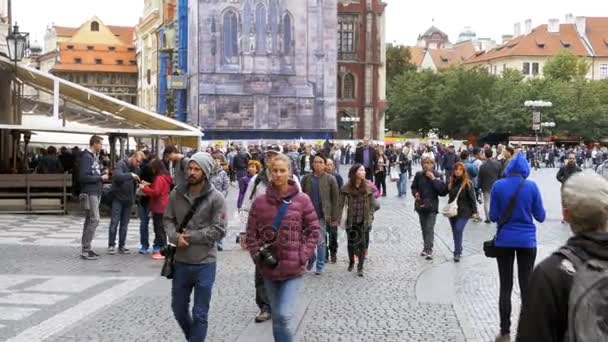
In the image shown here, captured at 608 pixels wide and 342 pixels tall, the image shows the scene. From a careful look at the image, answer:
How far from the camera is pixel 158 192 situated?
14383 millimetres

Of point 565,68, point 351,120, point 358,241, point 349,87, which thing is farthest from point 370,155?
point 565,68

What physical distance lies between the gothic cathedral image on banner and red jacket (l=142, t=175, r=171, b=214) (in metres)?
45.2

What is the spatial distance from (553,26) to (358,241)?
11537 cm

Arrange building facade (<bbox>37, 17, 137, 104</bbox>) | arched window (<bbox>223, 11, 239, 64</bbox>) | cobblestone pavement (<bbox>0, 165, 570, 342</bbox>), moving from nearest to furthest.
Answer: cobblestone pavement (<bbox>0, 165, 570, 342</bbox>) < arched window (<bbox>223, 11, 239, 64</bbox>) < building facade (<bbox>37, 17, 137, 104</bbox>)

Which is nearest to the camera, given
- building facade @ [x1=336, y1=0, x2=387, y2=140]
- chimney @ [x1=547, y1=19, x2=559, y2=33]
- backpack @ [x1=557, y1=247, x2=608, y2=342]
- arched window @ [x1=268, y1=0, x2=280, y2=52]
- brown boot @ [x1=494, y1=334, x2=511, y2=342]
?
backpack @ [x1=557, y1=247, x2=608, y2=342]

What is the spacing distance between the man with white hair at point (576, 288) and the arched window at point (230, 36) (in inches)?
2232

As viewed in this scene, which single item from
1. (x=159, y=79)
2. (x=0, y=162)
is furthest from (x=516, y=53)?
(x=0, y=162)

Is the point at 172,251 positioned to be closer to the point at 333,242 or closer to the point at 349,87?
the point at 333,242

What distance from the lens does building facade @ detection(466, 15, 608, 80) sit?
119625mm

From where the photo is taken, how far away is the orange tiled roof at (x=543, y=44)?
392 ft

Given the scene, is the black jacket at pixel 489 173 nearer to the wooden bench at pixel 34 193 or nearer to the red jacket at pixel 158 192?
the red jacket at pixel 158 192

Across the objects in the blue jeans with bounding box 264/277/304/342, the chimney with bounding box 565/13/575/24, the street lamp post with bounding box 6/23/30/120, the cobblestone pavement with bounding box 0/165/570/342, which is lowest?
the cobblestone pavement with bounding box 0/165/570/342

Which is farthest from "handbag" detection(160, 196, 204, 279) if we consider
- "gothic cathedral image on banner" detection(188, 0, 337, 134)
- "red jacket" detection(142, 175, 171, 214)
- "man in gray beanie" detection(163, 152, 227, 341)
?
"gothic cathedral image on banner" detection(188, 0, 337, 134)

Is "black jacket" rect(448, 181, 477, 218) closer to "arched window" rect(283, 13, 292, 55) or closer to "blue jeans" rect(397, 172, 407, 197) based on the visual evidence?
"blue jeans" rect(397, 172, 407, 197)
